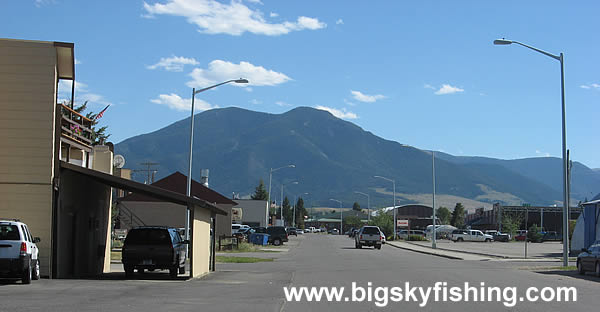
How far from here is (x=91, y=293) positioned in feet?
59.1

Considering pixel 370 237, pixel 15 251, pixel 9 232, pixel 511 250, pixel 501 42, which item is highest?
pixel 501 42

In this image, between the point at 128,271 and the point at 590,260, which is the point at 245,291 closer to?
the point at 128,271

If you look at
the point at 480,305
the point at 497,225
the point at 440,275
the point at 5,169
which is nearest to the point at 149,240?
the point at 5,169

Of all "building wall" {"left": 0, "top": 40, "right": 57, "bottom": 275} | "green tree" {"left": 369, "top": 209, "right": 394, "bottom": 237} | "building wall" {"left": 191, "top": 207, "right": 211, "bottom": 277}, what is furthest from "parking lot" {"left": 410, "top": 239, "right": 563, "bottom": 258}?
A: "green tree" {"left": 369, "top": 209, "right": 394, "bottom": 237}

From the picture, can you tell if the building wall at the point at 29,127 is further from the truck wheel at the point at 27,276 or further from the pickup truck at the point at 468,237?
the pickup truck at the point at 468,237

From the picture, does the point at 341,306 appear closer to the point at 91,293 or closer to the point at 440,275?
the point at 91,293

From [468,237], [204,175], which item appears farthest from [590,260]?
[468,237]

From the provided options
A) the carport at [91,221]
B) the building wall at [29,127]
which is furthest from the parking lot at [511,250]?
the building wall at [29,127]

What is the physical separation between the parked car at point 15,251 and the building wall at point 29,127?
2.84m

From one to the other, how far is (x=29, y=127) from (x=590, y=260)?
20.4m

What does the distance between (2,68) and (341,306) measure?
13.8 metres

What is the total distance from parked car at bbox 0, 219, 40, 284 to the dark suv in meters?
5.10

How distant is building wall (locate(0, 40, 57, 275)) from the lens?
74.0 ft

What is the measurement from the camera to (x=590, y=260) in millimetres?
27203
